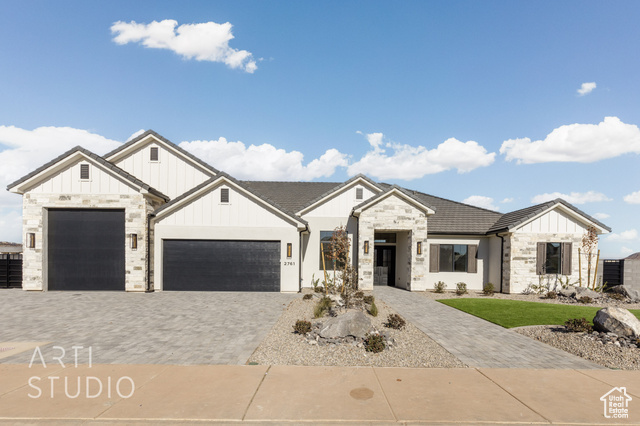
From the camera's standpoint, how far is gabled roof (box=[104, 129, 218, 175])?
1908 centimetres

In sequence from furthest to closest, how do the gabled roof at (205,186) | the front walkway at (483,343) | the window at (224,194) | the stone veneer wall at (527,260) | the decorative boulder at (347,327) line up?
the stone veneer wall at (527,260), the window at (224,194), the gabled roof at (205,186), the decorative boulder at (347,327), the front walkway at (483,343)

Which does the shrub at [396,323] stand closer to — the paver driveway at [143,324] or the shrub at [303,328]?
the shrub at [303,328]

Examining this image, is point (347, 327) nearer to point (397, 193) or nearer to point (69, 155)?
point (397, 193)

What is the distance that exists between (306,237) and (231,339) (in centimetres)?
1145

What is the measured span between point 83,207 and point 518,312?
63.8 ft

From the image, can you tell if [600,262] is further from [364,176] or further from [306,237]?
[306,237]

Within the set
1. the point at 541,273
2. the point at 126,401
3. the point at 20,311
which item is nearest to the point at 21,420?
the point at 126,401

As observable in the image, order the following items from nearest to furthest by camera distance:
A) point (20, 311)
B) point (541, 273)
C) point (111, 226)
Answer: point (20, 311) → point (111, 226) → point (541, 273)

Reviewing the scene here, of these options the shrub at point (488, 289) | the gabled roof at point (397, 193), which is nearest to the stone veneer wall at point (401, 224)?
the gabled roof at point (397, 193)

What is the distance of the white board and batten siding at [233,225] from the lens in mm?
17438

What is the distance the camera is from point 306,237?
19.8 metres

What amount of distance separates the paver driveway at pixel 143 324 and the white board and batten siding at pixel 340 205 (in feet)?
19.0

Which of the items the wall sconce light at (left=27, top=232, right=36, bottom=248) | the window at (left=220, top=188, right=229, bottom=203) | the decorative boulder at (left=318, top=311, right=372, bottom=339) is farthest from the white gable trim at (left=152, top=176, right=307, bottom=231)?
the decorative boulder at (left=318, top=311, right=372, bottom=339)

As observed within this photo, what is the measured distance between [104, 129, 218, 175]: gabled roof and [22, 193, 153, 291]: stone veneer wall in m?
3.34
